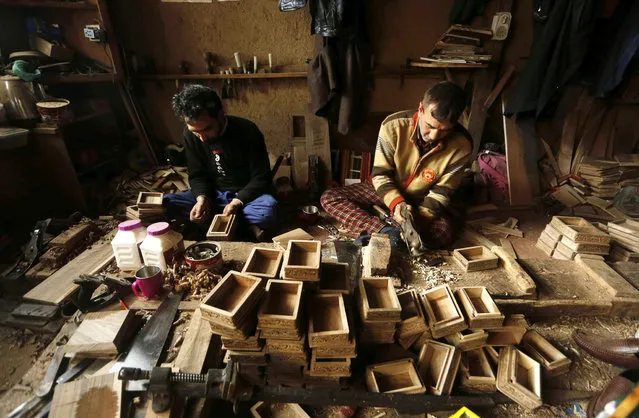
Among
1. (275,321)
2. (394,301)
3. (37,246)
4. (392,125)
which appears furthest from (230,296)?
(37,246)

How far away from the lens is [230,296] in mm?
1689

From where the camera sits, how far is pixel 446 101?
8.11 ft

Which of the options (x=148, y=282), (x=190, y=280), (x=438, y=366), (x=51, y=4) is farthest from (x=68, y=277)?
(x=51, y=4)

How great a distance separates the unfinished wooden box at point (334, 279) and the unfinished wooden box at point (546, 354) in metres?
1.24

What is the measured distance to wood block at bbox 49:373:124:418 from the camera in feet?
4.70

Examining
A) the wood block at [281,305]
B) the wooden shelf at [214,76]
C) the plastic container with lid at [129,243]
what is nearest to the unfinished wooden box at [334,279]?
the wood block at [281,305]

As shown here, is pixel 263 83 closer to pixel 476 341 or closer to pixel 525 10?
pixel 525 10

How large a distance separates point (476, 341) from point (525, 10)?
4338mm

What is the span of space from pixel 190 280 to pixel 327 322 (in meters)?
0.95

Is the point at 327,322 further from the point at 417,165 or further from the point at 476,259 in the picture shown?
the point at 417,165

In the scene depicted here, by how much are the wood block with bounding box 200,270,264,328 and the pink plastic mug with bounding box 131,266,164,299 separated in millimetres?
564

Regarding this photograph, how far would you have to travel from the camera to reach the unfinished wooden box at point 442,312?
1.83m

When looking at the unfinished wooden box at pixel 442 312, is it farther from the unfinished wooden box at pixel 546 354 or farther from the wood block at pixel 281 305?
the wood block at pixel 281 305

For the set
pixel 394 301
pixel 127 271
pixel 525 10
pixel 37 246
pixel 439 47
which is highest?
pixel 525 10
